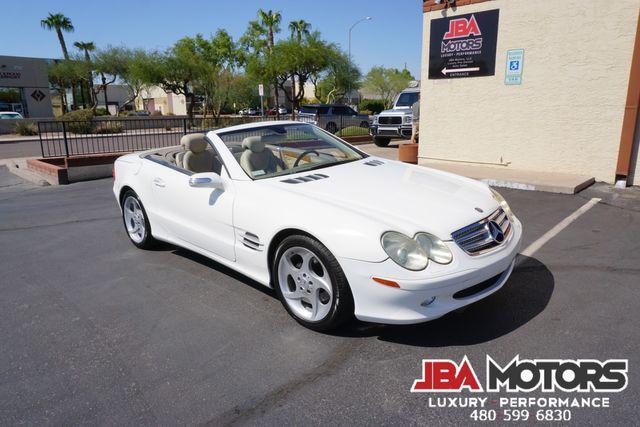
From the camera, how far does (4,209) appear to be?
25.9 feet

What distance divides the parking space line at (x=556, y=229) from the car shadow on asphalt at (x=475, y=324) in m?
1.07

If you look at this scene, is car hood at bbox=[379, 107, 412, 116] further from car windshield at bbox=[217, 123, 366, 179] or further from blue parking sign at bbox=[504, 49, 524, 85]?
car windshield at bbox=[217, 123, 366, 179]

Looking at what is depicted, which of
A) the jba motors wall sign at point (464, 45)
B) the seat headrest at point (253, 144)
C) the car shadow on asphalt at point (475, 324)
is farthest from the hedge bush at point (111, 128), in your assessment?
the car shadow on asphalt at point (475, 324)

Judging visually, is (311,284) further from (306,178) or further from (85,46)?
(85,46)

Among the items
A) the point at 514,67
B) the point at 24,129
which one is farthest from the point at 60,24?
the point at 514,67

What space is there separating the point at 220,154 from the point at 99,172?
8.14 metres

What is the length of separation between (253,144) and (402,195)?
1.57 m

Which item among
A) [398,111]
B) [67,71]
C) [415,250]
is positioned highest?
[67,71]

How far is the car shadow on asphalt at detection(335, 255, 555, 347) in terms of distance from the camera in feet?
10.9

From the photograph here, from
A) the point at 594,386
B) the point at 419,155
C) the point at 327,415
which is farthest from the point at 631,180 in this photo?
the point at 327,415

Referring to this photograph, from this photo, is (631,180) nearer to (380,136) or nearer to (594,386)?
(594,386)

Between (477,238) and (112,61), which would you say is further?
(112,61)

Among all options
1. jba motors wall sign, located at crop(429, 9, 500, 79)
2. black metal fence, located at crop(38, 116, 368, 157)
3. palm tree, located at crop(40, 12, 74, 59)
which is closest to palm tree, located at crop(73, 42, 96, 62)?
palm tree, located at crop(40, 12, 74, 59)

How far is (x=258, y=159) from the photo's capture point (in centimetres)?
434
